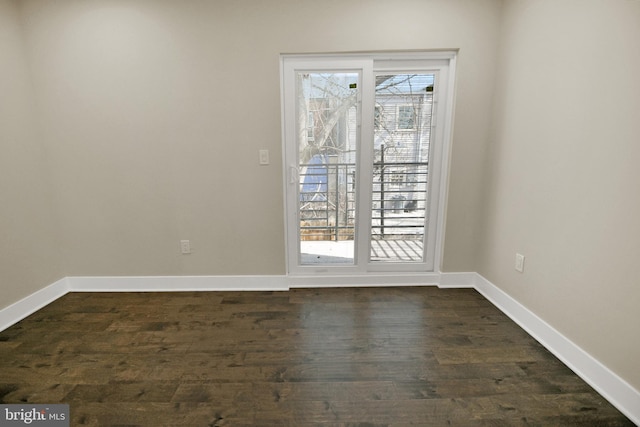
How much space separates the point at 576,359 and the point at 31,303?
3.82 m

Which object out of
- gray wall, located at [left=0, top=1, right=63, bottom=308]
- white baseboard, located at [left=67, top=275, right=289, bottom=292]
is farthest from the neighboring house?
Result: gray wall, located at [left=0, top=1, right=63, bottom=308]

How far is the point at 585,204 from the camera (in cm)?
153

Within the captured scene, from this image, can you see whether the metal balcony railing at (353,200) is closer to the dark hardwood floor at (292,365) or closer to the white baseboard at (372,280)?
the white baseboard at (372,280)

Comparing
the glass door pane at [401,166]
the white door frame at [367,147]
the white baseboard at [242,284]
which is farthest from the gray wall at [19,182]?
the glass door pane at [401,166]

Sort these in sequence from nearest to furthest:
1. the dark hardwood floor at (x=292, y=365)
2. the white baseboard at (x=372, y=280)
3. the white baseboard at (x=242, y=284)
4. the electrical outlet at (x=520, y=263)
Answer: the dark hardwood floor at (x=292, y=365)
the electrical outlet at (x=520, y=263)
the white baseboard at (x=242, y=284)
the white baseboard at (x=372, y=280)

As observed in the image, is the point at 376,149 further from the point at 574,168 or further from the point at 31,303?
the point at 31,303

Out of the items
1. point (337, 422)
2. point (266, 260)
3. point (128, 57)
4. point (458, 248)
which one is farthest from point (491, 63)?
point (128, 57)

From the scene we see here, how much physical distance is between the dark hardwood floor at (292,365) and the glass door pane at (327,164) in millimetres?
529

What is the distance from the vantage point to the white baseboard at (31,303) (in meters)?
2.03

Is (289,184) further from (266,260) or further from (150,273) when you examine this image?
(150,273)

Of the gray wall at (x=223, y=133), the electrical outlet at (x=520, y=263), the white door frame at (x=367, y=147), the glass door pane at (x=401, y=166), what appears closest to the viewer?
the gray wall at (x=223, y=133)

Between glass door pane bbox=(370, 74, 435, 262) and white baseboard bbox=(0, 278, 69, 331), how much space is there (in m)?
2.82

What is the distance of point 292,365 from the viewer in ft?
5.31

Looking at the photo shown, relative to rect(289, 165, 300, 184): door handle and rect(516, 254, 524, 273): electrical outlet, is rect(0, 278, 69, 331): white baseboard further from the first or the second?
rect(516, 254, 524, 273): electrical outlet
